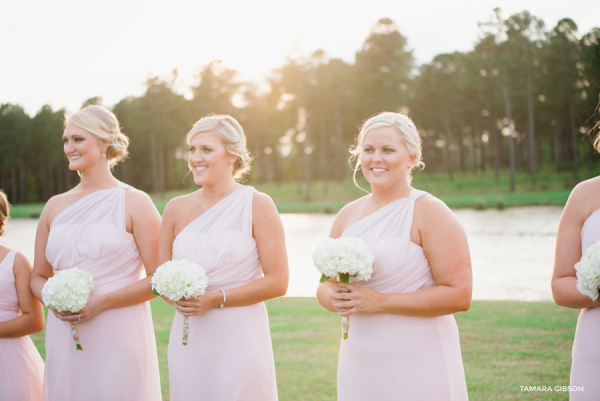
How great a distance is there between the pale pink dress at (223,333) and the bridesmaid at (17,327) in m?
1.27

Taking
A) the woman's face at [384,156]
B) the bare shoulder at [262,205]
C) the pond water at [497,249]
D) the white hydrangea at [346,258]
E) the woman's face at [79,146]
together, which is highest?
the woman's face at [79,146]

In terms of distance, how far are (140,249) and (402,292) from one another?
2.19 metres

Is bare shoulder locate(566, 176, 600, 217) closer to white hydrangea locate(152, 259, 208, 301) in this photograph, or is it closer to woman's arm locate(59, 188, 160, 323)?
white hydrangea locate(152, 259, 208, 301)

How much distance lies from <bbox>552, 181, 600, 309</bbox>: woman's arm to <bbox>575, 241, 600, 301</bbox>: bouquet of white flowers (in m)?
0.33

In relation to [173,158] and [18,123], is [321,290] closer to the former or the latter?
[18,123]

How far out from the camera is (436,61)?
55.3 m

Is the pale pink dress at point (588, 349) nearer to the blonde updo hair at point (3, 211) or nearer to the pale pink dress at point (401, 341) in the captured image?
the pale pink dress at point (401, 341)

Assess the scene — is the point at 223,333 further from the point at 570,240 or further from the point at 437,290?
the point at 570,240

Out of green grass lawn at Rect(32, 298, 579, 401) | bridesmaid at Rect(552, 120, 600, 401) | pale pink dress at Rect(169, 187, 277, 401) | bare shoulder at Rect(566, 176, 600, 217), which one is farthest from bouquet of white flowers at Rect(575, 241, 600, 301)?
green grass lawn at Rect(32, 298, 579, 401)

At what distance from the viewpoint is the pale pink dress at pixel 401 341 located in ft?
10.5

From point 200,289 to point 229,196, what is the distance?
2.77ft

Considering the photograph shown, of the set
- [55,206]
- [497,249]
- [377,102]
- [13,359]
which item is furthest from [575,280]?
→ [377,102]

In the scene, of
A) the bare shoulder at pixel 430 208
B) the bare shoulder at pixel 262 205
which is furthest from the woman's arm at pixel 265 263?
the bare shoulder at pixel 430 208

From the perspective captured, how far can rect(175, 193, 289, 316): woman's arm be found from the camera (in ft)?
11.8
